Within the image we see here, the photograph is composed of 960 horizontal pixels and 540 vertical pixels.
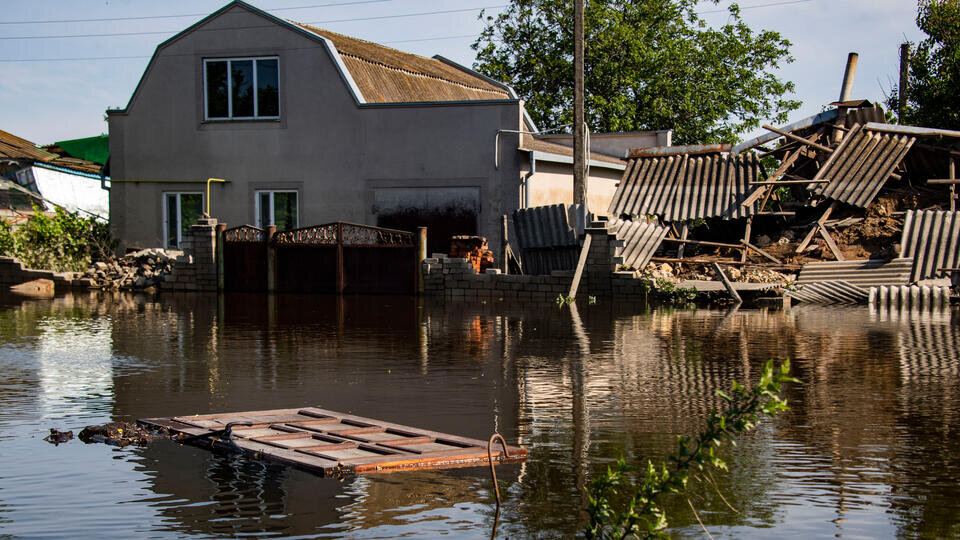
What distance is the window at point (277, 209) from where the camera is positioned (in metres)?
27.2

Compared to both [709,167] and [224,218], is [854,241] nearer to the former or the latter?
[709,167]

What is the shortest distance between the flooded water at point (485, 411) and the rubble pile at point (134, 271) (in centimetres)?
774

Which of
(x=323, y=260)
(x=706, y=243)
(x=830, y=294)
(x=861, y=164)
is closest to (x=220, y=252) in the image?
(x=323, y=260)

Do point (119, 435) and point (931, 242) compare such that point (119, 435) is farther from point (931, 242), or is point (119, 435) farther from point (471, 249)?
point (931, 242)

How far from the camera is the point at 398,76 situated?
29.5 m

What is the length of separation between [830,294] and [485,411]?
13.8m

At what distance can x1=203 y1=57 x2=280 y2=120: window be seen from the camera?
89.2ft

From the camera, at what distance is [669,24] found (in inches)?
1682

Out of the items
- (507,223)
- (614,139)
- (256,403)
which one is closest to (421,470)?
(256,403)

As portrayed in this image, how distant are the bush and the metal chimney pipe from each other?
63.8 feet

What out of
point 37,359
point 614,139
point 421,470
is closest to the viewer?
point 421,470

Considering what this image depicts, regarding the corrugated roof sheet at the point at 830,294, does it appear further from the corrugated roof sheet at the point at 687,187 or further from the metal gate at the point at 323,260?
the metal gate at the point at 323,260

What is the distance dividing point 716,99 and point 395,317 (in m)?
26.7

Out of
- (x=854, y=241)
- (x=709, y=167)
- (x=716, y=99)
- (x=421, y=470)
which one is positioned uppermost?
(x=716, y=99)
